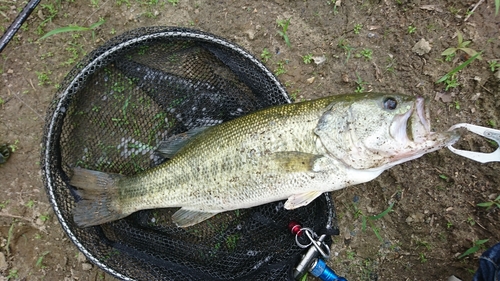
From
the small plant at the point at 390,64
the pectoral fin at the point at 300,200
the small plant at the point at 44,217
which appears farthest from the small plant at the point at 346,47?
the small plant at the point at 44,217

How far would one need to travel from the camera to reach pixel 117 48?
309 centimetres

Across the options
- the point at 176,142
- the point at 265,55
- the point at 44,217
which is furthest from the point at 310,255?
the point at 44,217

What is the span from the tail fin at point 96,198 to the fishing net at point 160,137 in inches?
6.7

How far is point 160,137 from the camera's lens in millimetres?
3543

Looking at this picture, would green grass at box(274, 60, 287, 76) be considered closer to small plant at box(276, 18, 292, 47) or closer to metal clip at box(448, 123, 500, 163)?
small plant at box(276, 18, 292, 47)

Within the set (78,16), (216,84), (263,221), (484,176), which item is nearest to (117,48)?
(216,84)

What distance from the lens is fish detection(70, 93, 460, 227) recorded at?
2.54m

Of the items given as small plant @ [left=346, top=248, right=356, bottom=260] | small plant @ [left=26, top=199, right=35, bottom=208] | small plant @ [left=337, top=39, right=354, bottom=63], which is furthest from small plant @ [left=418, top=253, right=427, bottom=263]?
small plant @ [left=26, top=199, right=35, bottom=208]

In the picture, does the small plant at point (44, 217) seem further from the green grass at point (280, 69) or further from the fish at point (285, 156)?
the green grass at point (280, 69)

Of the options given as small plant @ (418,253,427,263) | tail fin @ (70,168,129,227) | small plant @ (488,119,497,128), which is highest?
tail fin @ (70,168,129,227)

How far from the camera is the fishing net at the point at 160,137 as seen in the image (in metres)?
3.13

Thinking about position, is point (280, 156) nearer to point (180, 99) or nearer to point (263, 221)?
point (263, 221)

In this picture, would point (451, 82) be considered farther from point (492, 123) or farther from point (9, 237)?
point (9, 237)

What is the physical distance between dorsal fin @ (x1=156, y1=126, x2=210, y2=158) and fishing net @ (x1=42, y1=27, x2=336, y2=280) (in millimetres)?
317
